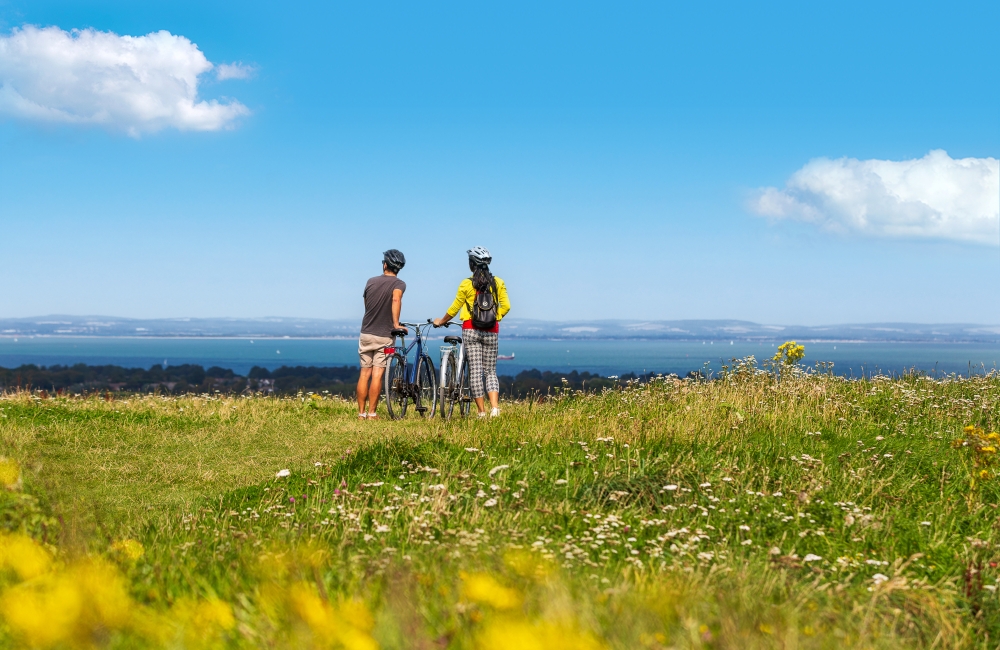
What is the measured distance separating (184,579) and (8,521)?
59.9 inches

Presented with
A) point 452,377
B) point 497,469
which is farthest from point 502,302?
point 497,469

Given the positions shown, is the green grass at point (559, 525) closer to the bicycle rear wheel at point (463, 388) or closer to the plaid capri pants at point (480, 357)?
the plaid capri pants at point (480, 357)

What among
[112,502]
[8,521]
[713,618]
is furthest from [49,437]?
[713,618]

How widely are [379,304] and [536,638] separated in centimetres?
1038

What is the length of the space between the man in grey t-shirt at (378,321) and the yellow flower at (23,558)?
8.83 meters

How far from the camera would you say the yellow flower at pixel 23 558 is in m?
3.14

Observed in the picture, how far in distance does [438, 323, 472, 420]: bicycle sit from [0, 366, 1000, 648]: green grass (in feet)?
3.86

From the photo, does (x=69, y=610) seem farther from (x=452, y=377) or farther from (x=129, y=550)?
(x=452, y=377)

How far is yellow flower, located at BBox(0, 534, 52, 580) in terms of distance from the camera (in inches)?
124

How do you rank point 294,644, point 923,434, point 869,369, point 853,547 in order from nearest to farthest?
point 294,644 < point 853,547 < point 923,434 < point 869,369

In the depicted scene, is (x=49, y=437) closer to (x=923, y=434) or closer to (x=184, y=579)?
(x=184, y=579)

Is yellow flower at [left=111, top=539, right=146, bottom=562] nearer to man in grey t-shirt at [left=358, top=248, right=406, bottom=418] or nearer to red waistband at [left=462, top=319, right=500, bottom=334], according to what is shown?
red waistband at [left=462, top=319, right=500, bottom=334]

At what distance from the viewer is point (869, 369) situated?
48.3 ft

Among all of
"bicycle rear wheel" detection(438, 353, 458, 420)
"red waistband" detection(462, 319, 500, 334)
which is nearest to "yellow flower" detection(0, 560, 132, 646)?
"red waistband" detection(462, 319, 500, 334)
